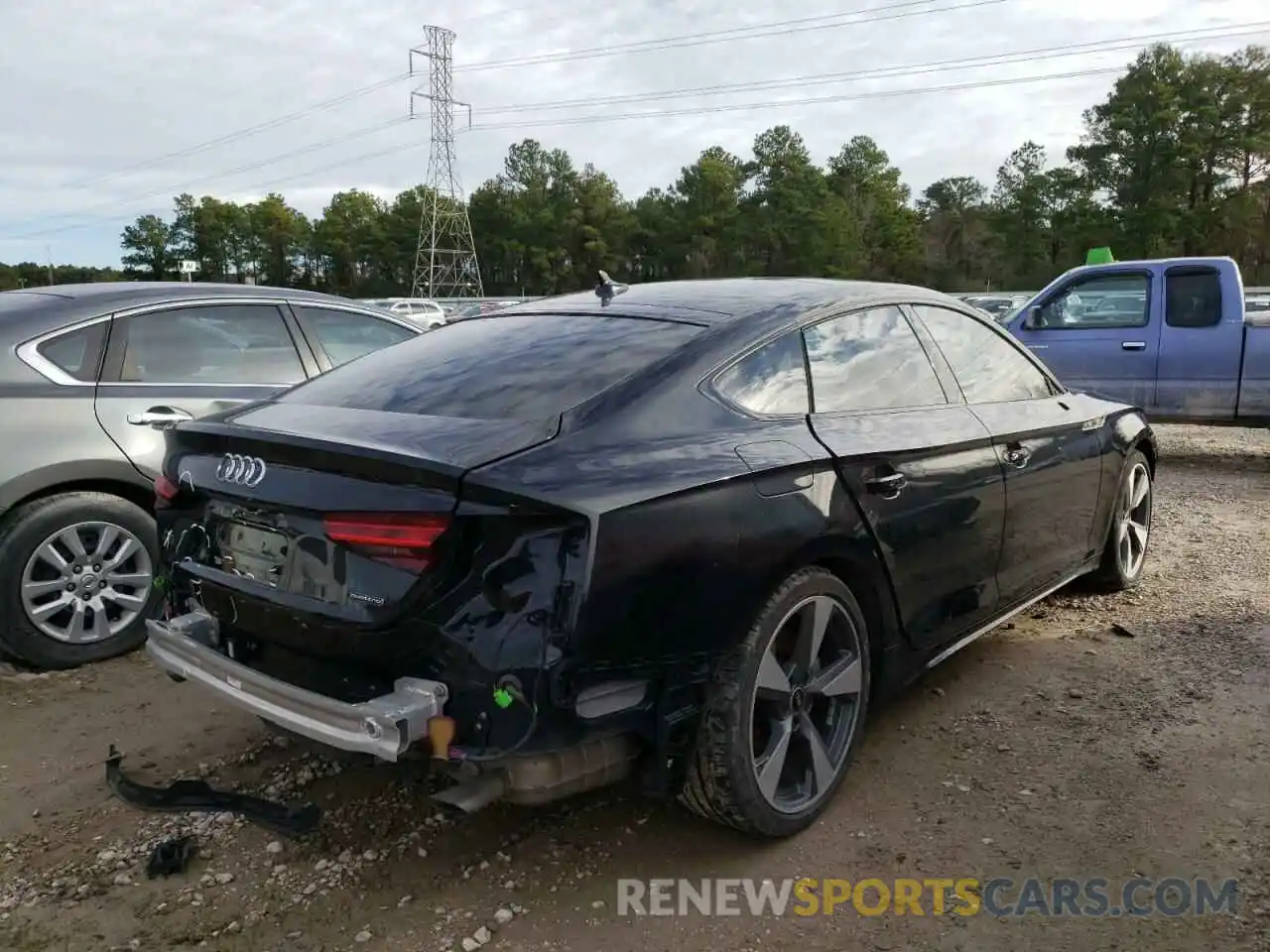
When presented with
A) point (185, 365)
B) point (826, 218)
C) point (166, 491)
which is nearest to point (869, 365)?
point (166, 491)

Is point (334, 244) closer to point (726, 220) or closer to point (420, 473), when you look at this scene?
point (726, 220)

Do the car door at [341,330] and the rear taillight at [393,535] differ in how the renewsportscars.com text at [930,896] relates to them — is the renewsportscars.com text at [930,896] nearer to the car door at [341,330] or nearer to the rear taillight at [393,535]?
the rear taillight at [393,535]

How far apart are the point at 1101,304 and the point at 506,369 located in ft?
27.3

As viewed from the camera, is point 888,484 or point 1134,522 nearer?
point 888,484

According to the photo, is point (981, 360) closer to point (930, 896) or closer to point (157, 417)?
point (930, 896)

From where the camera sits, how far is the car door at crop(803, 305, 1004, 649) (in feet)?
9.75

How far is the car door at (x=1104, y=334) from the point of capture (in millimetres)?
9203

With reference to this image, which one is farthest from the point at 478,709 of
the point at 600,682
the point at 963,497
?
the point at 963,497

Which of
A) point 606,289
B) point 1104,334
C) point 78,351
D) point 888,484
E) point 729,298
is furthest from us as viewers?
point 1104,334

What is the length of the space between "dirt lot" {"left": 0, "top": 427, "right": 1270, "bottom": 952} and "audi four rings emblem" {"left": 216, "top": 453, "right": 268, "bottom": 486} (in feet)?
3.14

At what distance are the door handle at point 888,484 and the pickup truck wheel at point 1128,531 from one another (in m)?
2.13

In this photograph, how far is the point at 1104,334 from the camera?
9406mm

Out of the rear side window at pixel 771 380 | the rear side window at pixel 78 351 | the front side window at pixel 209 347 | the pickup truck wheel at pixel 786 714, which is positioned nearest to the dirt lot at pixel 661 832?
the pickup truck wheel at pixel 786 714

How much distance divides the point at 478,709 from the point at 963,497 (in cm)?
188
